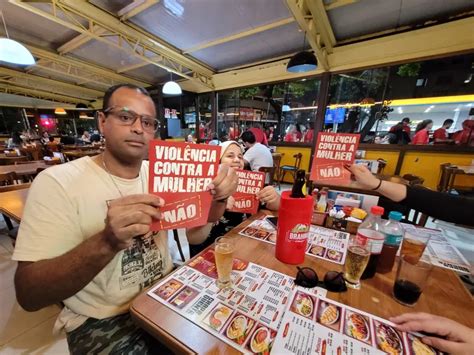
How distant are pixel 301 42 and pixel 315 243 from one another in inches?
209

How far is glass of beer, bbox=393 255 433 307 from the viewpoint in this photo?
74cm

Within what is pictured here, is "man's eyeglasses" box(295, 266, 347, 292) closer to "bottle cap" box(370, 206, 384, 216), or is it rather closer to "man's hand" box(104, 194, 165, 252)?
"bottle cap" box(370, 206, 384, 216)

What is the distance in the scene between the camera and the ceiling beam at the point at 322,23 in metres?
3.37

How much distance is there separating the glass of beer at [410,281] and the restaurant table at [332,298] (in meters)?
0.03

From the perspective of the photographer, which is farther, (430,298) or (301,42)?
(301,42)

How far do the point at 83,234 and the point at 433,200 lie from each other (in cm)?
173

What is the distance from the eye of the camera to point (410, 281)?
0.78m

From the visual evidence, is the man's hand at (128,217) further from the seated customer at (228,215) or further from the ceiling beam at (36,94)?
the ceiling beam at (36,94)

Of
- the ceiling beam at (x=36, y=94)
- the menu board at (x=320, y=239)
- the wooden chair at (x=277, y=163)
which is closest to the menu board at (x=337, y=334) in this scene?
the menu board at (x=320, y=239)

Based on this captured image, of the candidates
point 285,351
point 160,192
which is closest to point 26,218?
point 160,192

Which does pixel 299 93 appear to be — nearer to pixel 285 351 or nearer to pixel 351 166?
pixel 351 166

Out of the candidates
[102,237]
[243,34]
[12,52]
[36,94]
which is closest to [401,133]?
[243,34]

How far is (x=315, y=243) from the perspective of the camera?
1.09m

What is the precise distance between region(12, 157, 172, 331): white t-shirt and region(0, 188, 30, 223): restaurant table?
945 millimetres
